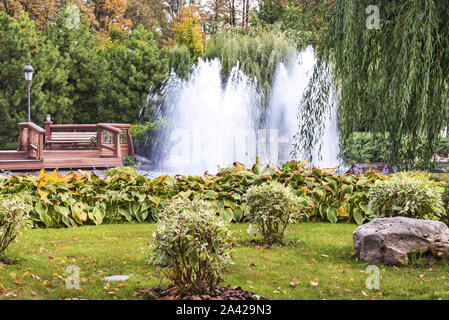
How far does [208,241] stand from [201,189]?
148 inches

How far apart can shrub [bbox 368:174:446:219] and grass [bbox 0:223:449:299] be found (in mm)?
643

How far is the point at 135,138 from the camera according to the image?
19.1m

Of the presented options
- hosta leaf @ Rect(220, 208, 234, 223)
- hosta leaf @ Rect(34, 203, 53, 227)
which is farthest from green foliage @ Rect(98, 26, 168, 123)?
hosta leaf @ Rect(220, 208, 234, 223)

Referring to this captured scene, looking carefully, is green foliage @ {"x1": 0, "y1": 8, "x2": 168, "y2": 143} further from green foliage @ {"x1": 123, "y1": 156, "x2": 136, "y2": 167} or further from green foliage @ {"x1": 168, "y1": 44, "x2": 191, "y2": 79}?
green foliage @ {"x1": 123, "y1": 156, "x2": 136, "y2": 167}

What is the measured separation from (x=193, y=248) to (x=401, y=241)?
2.36 m

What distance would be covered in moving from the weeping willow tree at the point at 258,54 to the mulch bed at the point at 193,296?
45.8ft

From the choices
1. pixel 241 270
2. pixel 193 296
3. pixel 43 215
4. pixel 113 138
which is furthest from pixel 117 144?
pixel 193 296

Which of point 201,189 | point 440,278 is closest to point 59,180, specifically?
point 201,189

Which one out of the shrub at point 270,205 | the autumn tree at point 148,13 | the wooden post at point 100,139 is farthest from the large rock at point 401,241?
the autumn tree at point 148,13

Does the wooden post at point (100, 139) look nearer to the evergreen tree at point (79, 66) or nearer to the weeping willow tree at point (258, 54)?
the weeping willow tree at point (258, 54)

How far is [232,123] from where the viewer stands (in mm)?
15664

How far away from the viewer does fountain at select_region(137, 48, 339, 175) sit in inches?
597

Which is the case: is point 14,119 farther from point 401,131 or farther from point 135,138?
point 401,131

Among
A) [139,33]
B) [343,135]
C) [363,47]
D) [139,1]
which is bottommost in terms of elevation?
[343,135]
